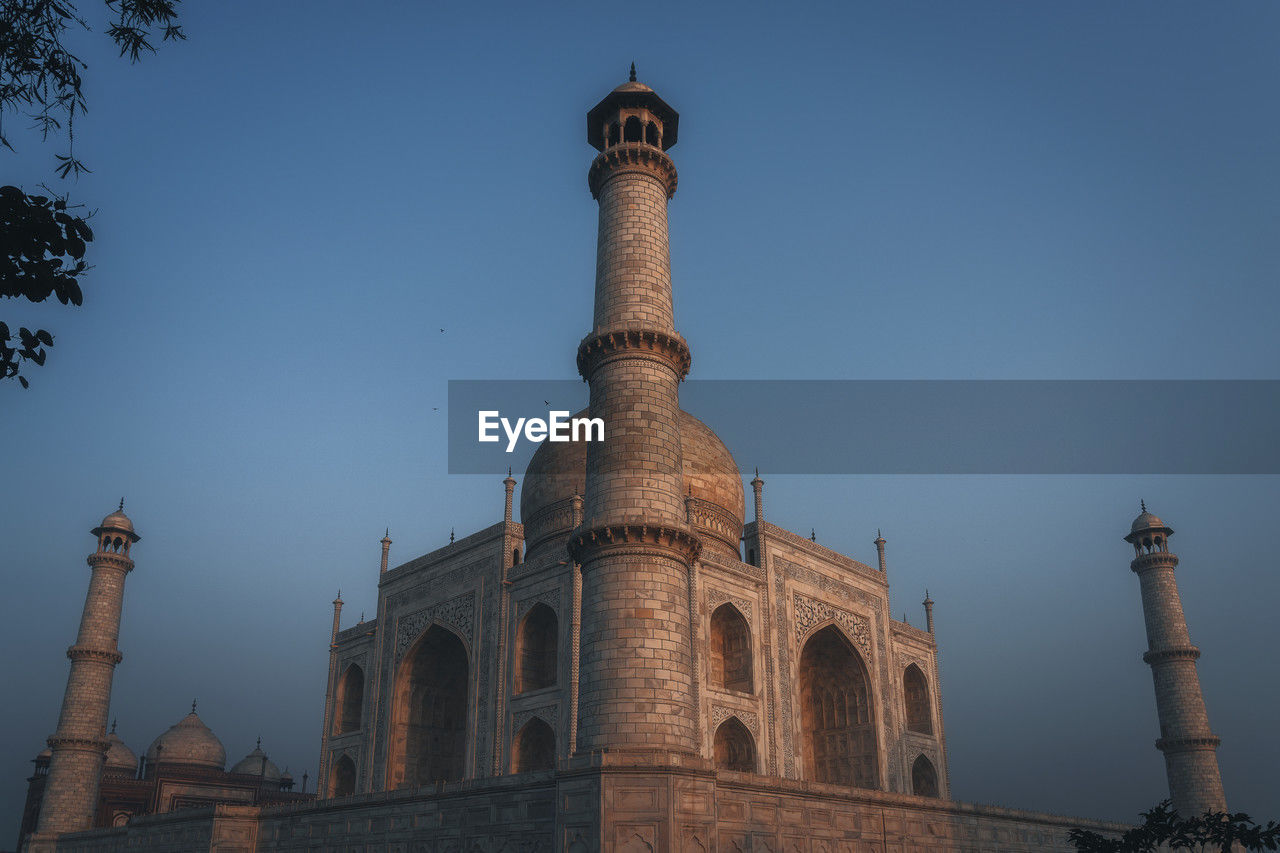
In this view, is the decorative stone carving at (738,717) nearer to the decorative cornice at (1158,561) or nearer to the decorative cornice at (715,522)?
the decorative cornice at (715,522)

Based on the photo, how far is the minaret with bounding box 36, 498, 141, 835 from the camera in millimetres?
29281

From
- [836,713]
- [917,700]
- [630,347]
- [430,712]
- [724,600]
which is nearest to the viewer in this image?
[630,347]

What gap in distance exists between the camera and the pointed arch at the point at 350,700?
30250 mm

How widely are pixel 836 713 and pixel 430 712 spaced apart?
1191cm

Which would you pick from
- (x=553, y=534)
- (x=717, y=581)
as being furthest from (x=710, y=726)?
(x=553, y=534)

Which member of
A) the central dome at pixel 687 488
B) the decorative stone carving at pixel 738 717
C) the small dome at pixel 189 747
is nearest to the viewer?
the decorative stone carving at pixel 738 717

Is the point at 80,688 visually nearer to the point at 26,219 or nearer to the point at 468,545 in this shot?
the point at 468,545

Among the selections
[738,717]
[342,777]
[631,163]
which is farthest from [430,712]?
[631,163]

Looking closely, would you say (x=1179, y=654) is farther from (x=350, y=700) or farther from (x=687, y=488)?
(x=350, y=700)

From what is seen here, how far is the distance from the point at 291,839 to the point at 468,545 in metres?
10.5

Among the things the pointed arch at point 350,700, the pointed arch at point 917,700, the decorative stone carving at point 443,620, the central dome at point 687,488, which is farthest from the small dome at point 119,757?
the pointed arch at point 917,700

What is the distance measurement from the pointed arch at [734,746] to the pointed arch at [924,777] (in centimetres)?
812

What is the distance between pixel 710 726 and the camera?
2352 cm

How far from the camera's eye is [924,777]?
30.8 metres
